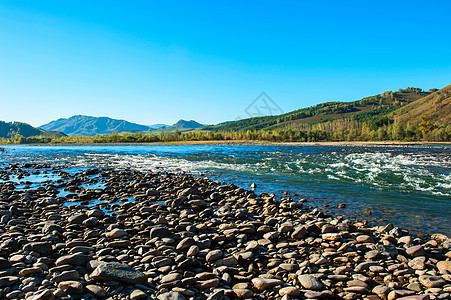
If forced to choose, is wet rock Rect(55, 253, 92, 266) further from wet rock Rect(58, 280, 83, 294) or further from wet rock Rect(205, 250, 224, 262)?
wet rock Rect(205, 250, 224, 262)

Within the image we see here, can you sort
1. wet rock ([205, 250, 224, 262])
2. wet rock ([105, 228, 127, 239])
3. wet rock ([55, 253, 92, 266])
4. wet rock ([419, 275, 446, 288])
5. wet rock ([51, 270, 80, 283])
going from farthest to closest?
1. wet rock ([105, 228, 127, 239])
2. wet rock ([205, 250, 224, 262])
3. wet rock ([55, 253, 92, 266])
4. wet rock ([51, 270, 80, 283])
5. wet rock ([419, 275, 446, 288])

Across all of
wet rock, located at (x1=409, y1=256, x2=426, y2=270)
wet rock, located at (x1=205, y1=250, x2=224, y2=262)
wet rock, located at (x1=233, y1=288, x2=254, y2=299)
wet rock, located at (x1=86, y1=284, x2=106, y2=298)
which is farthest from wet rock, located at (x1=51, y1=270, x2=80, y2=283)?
wet rock, located at (x1=409, y1=256, x2=426, y2=270)

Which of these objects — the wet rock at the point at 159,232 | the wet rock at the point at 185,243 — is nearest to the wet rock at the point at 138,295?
the wet rock at the point at 185,243

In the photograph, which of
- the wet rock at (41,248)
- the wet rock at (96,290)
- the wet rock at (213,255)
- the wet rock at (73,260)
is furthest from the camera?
the wet rock at (41,248)

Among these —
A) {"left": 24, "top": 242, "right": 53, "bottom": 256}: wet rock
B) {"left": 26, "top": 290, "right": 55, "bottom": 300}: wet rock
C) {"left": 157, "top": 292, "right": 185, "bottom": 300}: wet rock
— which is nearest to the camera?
{"left": 26, "top": 290, "right": 55, "bottom": 300}: wet rock

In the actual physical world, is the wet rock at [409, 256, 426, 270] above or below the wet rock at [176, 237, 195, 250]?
below

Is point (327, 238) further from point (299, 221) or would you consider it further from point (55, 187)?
point (55, 187)

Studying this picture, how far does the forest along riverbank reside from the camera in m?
5.68

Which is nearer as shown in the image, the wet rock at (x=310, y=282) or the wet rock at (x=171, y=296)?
the wet rock at (x=171, y=296)

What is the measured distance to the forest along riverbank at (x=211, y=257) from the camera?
18.6 feet

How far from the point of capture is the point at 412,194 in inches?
654

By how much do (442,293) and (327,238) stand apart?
3.51 m

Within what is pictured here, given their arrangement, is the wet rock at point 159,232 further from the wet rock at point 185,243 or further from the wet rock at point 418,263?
the wet rock at point 418,263

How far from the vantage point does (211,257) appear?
7297 millimetres
